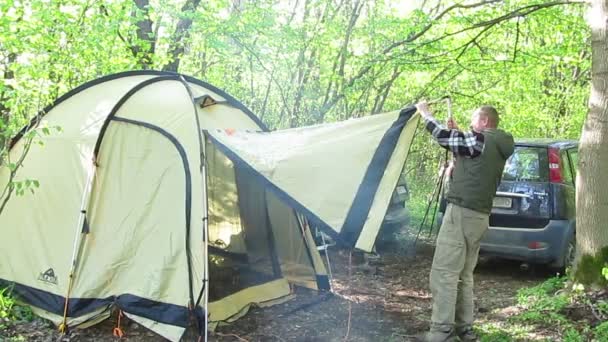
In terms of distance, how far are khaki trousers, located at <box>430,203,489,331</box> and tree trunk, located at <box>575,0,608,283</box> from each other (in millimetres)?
1309

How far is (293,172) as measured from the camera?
410 centimetres

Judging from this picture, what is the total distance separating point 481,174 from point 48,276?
→ 3828 millimetres

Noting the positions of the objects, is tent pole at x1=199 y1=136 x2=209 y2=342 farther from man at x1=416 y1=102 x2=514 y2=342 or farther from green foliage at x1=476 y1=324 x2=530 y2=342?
green foliage at x1=476 y1=324 x2=530 y2=342

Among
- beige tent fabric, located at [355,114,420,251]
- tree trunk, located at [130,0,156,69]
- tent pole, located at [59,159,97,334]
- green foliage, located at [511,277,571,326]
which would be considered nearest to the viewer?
beige tent fabric, located at [355,114,420,251]

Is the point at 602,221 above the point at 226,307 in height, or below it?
above

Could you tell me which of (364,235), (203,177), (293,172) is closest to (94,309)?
(203,177)

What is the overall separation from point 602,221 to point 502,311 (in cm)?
119

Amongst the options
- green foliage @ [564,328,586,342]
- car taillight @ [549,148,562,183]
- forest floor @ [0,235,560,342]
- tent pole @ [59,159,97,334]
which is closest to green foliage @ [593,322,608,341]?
green foliage @ [564,328,586,342]

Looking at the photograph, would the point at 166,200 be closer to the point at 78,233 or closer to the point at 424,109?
the point at 78,233

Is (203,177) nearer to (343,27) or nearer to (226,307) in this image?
(226,307)

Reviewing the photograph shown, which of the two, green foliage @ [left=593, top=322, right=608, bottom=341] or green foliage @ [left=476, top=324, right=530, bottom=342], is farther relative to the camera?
green foliage @ [left=476, top=324, right=530, bottom=342]

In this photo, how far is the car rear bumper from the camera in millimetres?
5879

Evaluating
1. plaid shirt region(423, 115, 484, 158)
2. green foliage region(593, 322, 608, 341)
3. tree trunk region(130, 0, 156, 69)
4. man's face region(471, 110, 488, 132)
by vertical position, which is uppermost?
tree trunk region(130, 0, 156, 69)

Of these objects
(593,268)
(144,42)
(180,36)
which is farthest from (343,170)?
(180,36)
